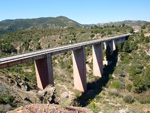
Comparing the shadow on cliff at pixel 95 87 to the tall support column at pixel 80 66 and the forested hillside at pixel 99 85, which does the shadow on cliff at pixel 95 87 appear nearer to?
the forested hillside at pixel 99 85

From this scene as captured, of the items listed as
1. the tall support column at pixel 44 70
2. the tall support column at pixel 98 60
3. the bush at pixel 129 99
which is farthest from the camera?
the tall support column at pixel 98 60

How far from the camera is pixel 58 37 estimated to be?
56250 millimetres

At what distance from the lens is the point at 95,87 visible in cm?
2566

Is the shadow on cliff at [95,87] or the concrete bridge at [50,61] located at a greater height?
the concrete bridge at [50,61]

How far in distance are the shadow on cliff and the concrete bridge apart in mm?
1384

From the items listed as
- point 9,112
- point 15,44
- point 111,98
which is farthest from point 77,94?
point 15,44

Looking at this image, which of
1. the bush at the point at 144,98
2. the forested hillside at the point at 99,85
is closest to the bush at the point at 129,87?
the forested hillside at the point at 99,85

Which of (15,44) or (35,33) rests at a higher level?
(35,33)

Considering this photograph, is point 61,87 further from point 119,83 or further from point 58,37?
point 58,37

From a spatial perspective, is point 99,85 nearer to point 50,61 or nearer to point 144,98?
point 144,98

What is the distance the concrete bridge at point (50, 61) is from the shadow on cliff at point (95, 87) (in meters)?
1.38

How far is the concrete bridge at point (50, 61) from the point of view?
557 inches

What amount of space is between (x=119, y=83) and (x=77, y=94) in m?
8.50

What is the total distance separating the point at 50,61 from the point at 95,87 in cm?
1271
